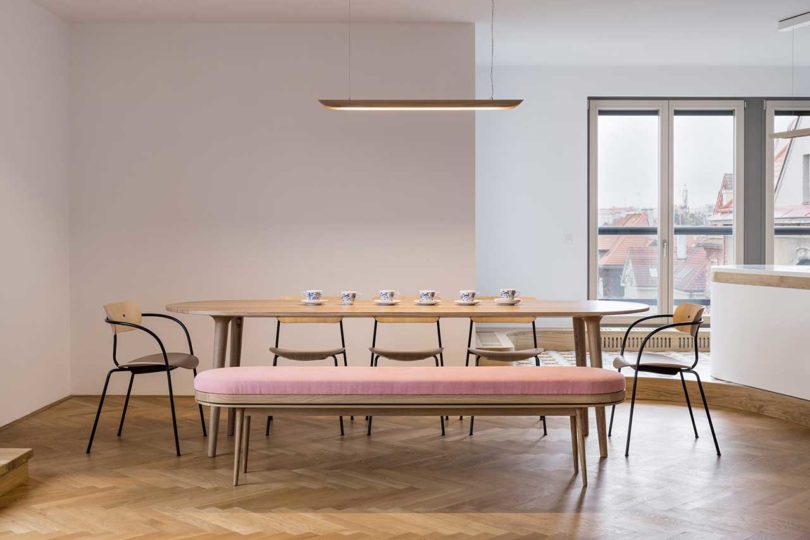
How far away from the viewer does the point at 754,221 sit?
862cm

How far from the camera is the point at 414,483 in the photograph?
4.15m

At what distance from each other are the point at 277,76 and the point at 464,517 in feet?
13.2

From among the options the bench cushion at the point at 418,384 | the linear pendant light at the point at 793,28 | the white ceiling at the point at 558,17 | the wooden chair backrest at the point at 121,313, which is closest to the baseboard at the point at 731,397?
the linear pendant light at the point at 793,28

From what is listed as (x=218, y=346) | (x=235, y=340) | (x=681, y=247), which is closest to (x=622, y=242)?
(x=681, y=247)

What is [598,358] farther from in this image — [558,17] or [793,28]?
[793,28]

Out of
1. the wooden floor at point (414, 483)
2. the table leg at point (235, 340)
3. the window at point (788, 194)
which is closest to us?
the wooden floor at point (414, 483)

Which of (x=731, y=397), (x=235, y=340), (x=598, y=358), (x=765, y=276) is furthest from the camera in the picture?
(x=731, y=397)

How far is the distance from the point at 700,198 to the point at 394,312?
5.29m

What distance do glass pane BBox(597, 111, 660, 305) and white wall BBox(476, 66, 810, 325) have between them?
0.29 m

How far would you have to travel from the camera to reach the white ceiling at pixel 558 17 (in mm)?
5980

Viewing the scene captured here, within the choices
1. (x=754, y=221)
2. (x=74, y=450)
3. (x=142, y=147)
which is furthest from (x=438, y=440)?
(x=754, y=221)

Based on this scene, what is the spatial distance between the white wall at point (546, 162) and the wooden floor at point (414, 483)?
3.05 m

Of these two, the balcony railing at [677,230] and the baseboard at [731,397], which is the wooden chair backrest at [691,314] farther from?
the balcony railing at [677,230]

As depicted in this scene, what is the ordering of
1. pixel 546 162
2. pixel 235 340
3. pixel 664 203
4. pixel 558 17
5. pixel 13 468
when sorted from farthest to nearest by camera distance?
pixel 664 203 < pixel 546 162 < pixel 558 17 < pixel 235 340 < pixel 13 468
